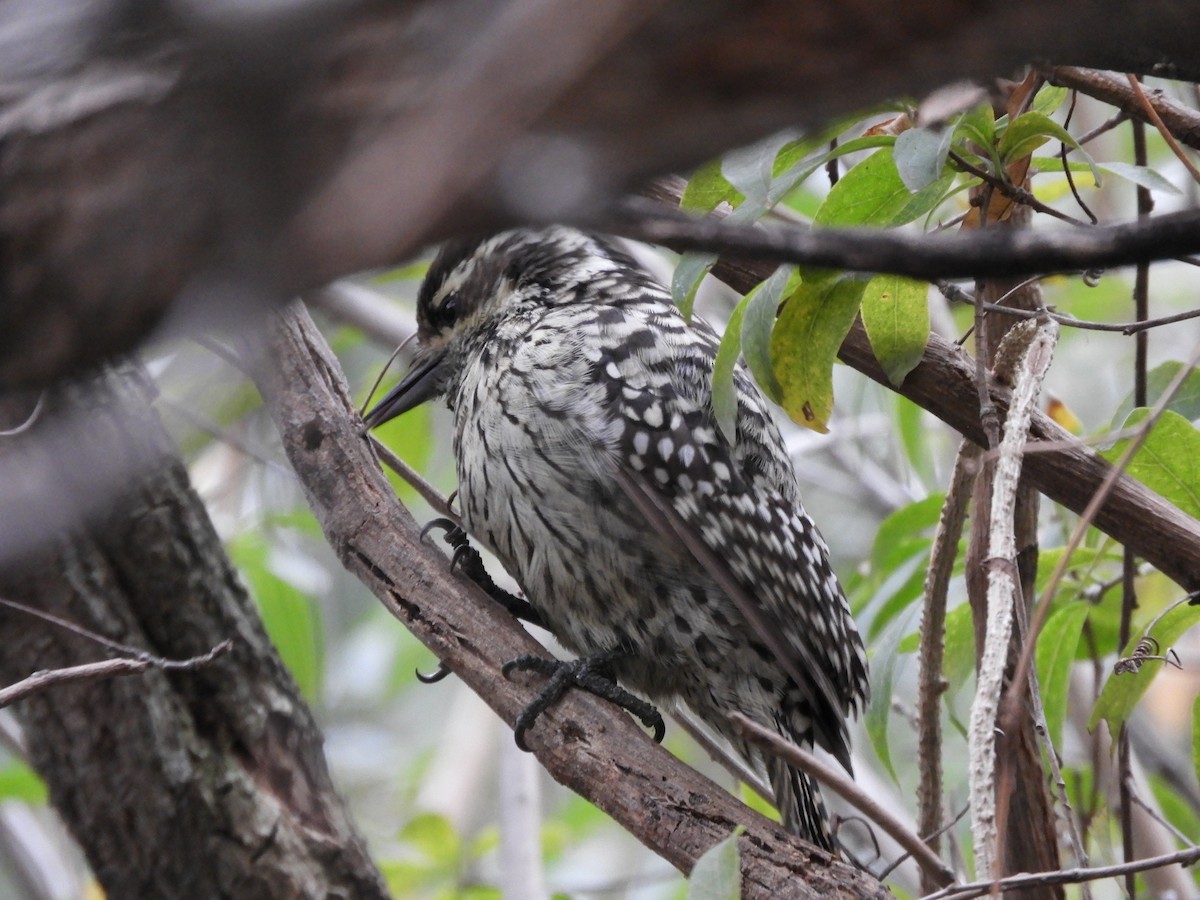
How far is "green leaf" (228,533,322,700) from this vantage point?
3.10 m

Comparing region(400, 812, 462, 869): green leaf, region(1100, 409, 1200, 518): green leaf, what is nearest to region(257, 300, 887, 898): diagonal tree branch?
region(1100, 409, 1200, 518): green leaf

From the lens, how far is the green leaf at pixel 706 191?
6.10 feet

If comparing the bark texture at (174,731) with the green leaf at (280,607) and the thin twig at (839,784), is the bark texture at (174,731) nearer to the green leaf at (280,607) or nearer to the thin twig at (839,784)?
the green leaf at (280,607)

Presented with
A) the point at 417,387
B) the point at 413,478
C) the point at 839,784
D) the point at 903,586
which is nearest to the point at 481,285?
the point at 417,387

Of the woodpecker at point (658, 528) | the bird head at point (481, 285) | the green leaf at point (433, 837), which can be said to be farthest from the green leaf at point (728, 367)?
the green leaf at point (433, 837)

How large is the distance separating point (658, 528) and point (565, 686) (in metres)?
0.39

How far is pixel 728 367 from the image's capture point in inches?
77.8

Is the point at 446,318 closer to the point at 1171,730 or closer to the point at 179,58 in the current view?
the point at 179,58

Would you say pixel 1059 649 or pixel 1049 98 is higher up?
pixel 1049 98

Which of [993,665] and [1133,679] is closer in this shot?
[993,665]

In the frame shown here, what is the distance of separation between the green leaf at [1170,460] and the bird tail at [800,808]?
843mm

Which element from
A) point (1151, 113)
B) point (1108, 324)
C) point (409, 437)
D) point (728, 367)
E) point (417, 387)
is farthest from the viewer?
point (409, 437)

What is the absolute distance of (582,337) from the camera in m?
2.45

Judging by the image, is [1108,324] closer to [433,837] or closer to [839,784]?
[839,784]
